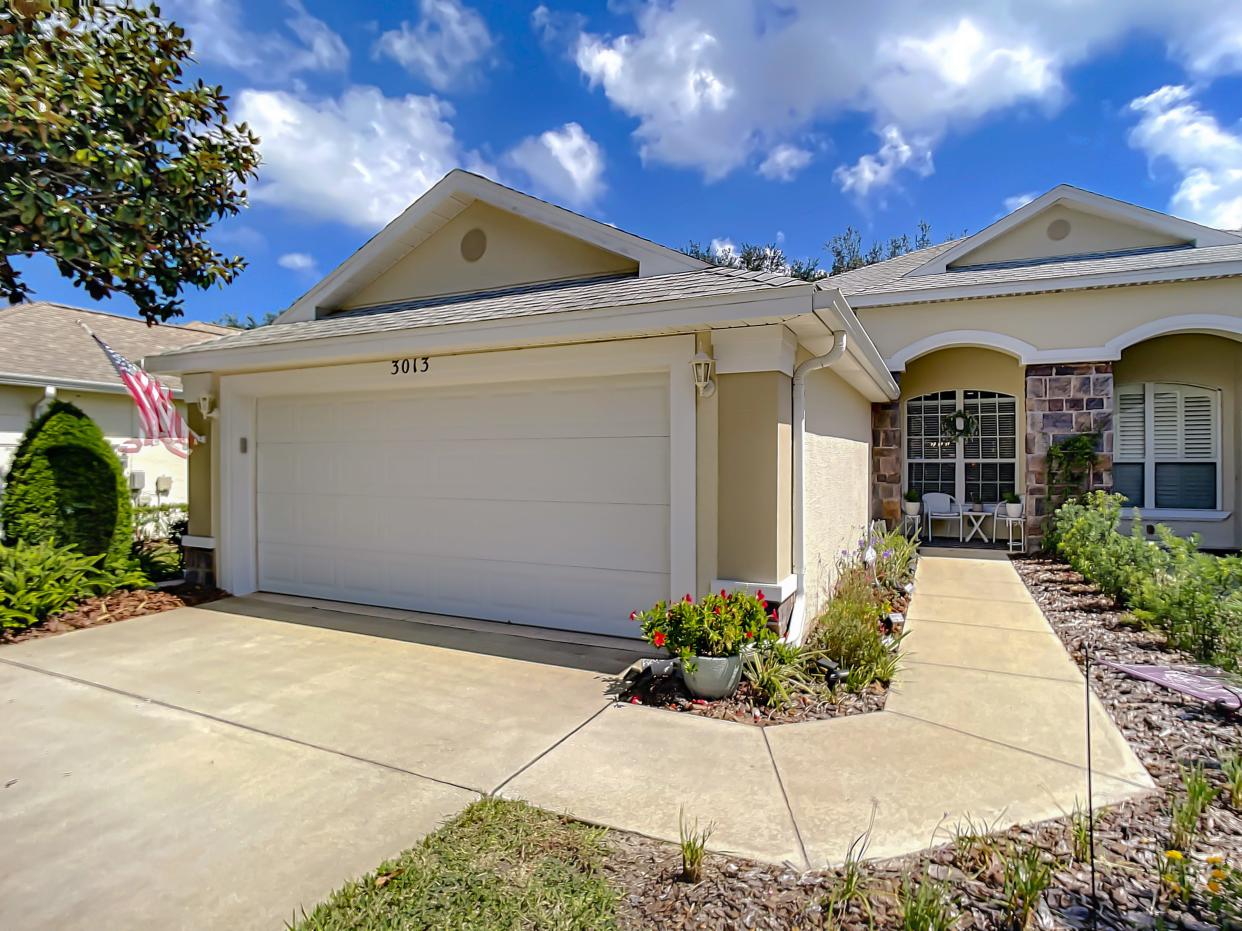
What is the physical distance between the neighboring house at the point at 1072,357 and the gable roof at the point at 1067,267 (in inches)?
1.0

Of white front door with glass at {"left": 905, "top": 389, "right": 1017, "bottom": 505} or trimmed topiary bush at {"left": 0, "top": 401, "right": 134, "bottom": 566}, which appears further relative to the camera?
white front door with glass at {"left": 905, "top": 389, "right": 1017, "bottom": 505}

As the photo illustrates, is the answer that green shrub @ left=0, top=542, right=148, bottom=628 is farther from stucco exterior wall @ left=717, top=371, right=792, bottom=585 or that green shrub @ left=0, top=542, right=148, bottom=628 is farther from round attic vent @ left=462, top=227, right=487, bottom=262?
stucco exterior wall @ left=717, top=371, right=792, bottom=585

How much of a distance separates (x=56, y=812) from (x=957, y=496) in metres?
12.8

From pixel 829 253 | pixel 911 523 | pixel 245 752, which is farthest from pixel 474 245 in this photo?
pixel 829 253

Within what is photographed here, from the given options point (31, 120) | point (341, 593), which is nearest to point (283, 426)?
point (341, 593)

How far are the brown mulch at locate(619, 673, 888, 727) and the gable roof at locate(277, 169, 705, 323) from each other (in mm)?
3781

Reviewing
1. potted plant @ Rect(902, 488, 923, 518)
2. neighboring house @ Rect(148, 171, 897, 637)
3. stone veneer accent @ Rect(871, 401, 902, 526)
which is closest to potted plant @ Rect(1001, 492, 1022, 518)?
potted plant @ Rect(902, 488, 923, 518)

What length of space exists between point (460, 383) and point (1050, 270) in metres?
10.4

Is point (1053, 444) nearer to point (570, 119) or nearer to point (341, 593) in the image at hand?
point (570, 119)

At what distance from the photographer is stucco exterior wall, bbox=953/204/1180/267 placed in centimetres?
1145

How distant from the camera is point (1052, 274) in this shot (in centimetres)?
1066

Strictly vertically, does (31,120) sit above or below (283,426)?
above

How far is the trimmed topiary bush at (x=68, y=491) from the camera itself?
7234 mm

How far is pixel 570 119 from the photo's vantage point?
11875 millimetres
